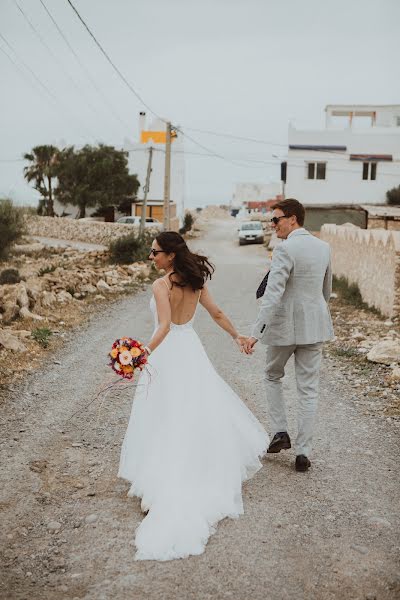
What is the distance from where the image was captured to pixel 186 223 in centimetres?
5609

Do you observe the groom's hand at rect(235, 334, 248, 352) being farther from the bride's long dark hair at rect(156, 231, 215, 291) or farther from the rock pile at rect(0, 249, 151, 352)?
the rock pile at rect(0, 249, 151, 352)

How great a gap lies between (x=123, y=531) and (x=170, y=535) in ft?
1.36

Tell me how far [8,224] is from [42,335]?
18358 mm

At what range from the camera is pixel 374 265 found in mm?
13828

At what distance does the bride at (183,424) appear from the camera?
4.15 meters

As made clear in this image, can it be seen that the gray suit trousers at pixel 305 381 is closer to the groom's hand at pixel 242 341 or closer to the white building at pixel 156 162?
the groom's hand at pixel 242 341

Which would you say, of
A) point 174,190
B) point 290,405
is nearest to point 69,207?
point 174,190

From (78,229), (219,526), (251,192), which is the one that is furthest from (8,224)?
(251,192)

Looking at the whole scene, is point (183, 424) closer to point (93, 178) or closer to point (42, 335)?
point (42, 335)

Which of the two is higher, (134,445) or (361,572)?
(134,445)

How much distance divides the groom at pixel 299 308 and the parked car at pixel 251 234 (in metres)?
38.9

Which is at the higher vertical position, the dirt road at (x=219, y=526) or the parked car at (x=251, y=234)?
the parked car at (x=251, y=234)

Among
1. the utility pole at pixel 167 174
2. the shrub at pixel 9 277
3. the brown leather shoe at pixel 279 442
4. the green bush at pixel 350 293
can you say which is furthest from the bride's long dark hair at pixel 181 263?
the utility pole at pixel 167 174

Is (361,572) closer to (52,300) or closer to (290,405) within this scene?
(290,405)
